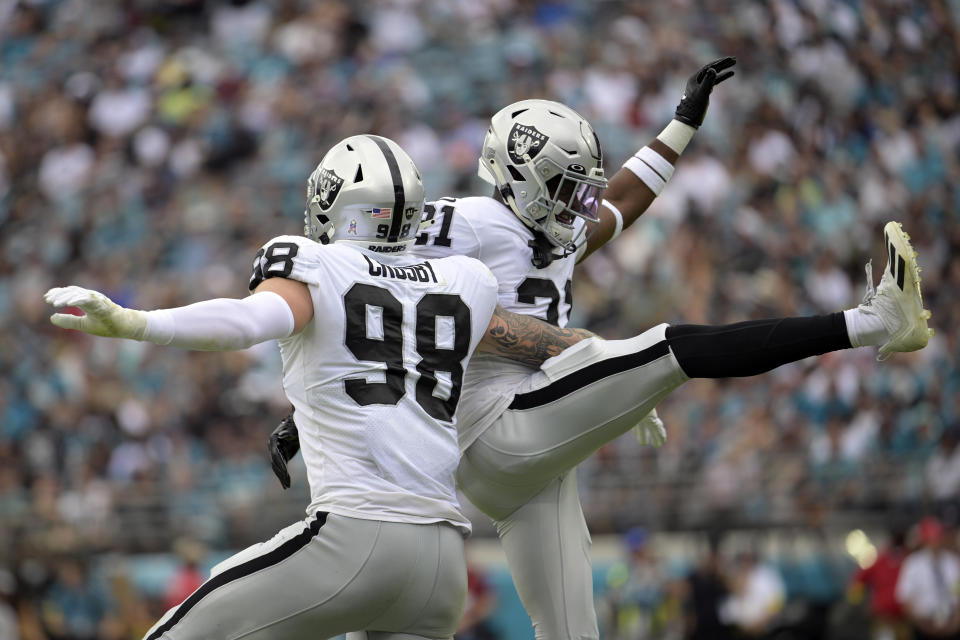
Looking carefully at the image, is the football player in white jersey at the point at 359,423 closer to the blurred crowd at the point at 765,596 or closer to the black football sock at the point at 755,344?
the black football sock at the point at 755,344

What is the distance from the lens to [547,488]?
177 inches

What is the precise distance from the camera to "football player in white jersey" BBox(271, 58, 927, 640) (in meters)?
4.04

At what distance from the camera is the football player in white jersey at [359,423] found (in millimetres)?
3537

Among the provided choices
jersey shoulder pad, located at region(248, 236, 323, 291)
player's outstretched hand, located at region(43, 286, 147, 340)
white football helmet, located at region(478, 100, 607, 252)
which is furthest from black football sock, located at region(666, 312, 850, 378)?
player's outstretched hand, located at region(43, 286, 147, 340)

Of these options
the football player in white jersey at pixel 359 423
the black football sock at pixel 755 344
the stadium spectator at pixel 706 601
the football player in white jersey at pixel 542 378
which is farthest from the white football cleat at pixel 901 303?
the stadium spectator at pixel 706 601

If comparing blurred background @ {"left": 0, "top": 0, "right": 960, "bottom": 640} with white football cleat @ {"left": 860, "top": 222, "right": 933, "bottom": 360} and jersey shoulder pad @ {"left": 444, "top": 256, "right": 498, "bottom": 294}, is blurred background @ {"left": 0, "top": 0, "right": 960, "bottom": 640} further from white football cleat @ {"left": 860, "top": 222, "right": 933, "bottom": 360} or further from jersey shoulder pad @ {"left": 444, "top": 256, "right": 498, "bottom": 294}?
white football cleat @ {"left": 860, "top": 222, "right": 933, "bottom": 360}

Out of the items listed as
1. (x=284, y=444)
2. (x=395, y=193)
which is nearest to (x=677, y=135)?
(x=395, y=193)

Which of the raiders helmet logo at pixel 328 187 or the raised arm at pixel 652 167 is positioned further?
the raised arm at pixel 652 167

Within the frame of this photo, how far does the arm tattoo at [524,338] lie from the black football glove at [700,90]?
1.23 metres

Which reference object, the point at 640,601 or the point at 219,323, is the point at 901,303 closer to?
→ the point at 219,323

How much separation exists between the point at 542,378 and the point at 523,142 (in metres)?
0.79

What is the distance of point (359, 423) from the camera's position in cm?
362

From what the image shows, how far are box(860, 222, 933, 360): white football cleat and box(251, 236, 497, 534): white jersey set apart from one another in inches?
47.3

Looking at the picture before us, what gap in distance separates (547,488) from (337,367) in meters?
1.15
